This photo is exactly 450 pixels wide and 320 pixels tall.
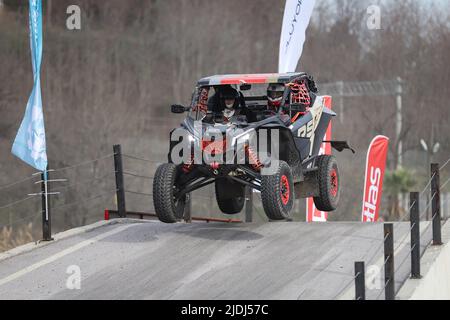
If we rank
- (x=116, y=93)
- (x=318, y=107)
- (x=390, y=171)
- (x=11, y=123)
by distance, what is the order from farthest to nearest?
Answer: 1. (x=390, y=171)
2. (x=116, y=93)
3. (x=11, y=123)
4. (x=318, y=107)

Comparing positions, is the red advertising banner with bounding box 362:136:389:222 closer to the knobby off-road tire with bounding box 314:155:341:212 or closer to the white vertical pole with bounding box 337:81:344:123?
the knobby off-road tire with bounding box 314:155:341:212

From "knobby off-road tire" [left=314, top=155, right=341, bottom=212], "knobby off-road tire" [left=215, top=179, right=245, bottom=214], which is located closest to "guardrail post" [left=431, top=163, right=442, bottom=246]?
"knobby off-road tire" [left=314, top=155, right=341, bottom=212]

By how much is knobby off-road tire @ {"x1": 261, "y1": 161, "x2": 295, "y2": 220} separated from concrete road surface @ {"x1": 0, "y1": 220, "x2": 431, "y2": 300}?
1.37 feet

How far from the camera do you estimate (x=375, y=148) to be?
15.7 m

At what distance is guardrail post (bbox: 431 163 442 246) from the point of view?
10359mm

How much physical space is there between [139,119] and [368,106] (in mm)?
8996

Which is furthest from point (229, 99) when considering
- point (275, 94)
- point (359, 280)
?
point (359, 280)

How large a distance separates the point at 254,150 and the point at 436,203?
7.00 ft

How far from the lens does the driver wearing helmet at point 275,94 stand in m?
11.8

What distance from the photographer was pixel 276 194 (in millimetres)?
10664

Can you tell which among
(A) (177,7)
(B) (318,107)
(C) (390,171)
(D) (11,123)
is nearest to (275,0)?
(A) (177,7)

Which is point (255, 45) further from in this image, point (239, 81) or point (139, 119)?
point (239, 81)

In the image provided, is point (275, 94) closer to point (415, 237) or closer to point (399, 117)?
point (415, 237)

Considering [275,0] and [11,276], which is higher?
[275,0]
